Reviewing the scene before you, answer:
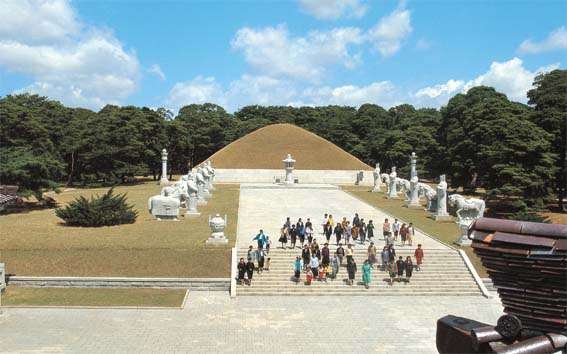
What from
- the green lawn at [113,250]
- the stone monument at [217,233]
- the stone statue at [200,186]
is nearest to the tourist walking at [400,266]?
the green lawn at [113,250]

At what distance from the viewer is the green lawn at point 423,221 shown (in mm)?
20220

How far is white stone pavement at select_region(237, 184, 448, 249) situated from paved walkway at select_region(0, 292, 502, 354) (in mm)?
5518

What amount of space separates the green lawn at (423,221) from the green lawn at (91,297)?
35.4 ft

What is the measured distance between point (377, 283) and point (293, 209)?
15.4 m

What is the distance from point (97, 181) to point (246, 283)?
4261 cm

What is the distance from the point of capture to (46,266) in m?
17.9

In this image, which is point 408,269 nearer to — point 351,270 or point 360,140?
point 351,270

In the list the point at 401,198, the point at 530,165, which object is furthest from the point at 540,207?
the point at 401,198

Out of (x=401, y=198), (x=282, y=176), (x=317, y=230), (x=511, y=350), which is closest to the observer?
(x=511, y=350)

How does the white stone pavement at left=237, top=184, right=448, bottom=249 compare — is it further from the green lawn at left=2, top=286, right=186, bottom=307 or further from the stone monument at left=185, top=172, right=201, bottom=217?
the green lawn at left=2, top=286, right=186, bottom=307

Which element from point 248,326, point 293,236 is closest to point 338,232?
point 293,236

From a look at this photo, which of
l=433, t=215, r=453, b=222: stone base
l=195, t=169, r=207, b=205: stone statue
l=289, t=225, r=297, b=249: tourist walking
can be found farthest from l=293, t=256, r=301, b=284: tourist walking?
l=195, t=169, r=207, b=205: stone statue

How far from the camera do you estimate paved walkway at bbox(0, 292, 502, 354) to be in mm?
12109

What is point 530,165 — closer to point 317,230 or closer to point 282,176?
point 317,230
